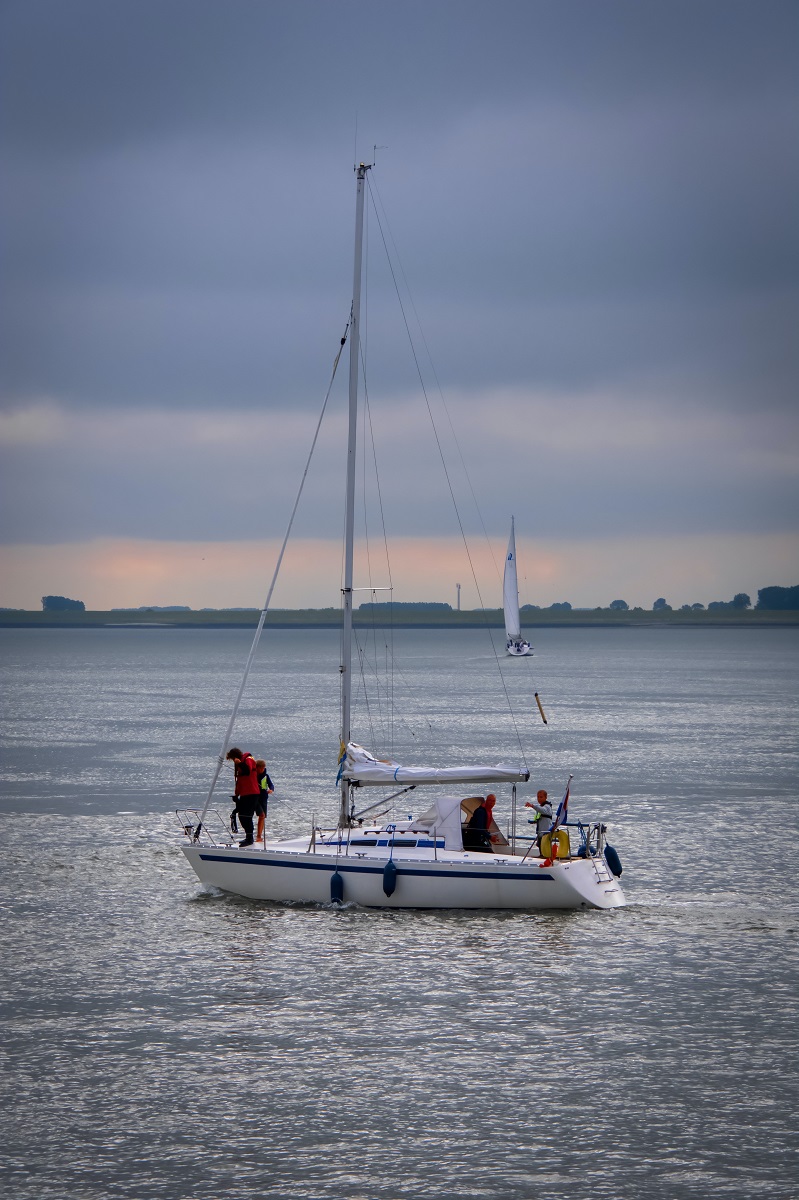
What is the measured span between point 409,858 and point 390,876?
67cm

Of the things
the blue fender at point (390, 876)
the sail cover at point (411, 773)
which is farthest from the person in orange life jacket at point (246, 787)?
the blue fender at point (390, 876)

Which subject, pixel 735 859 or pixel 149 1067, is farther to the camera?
pixel 735 859

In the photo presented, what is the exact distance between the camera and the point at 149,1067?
816 inches

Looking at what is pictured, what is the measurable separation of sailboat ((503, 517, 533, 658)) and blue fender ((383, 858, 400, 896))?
14210mm

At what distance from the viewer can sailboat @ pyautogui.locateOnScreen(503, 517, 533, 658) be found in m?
44.9

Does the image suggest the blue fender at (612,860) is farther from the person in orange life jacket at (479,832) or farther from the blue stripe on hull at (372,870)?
the person in orange life jacket at (479,832)

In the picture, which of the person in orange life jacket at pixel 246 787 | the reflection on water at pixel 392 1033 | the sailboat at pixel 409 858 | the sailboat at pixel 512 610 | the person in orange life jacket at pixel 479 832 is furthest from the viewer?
the sailboat at pixel 512 610

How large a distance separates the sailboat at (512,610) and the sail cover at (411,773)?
11.7m

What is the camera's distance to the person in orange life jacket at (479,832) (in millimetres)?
29984

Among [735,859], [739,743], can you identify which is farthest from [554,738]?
[735,859]

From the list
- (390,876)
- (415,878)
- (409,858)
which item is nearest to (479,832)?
(409,858)

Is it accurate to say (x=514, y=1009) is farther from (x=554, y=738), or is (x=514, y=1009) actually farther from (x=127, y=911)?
(x=554, y=738)

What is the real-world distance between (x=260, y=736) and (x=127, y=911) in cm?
4848

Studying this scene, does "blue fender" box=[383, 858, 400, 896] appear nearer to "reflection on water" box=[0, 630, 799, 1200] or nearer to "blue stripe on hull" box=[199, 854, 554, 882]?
"blue stripe on hull" box=[199, 854, 554, 882]
